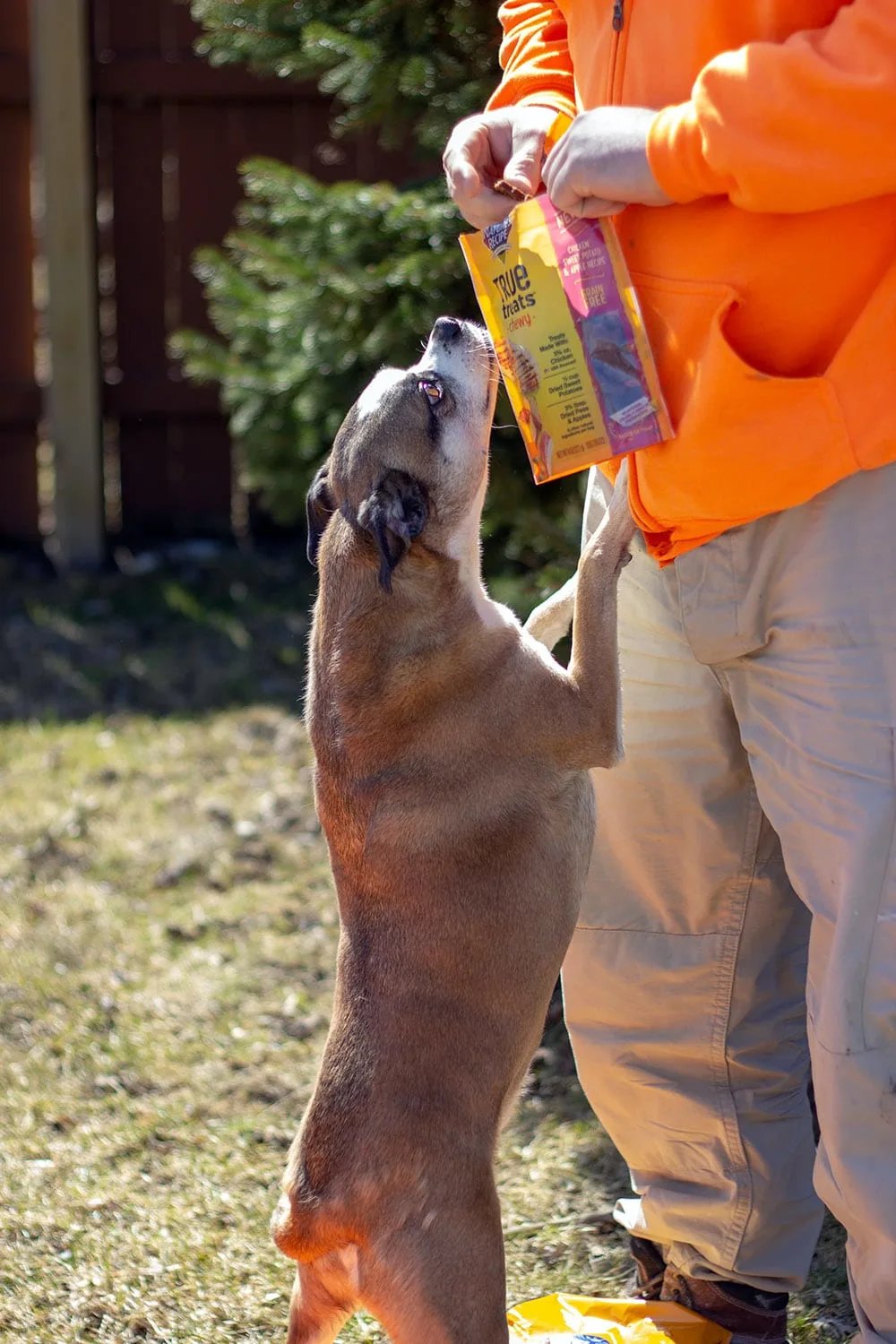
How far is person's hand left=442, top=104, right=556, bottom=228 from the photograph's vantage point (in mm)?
2537

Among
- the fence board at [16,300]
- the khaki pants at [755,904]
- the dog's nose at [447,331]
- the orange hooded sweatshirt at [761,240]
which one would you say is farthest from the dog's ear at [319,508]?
the fence board at [16,300]

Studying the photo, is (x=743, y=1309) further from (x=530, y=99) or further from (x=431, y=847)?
(x=530, y=99)

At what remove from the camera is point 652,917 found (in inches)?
111

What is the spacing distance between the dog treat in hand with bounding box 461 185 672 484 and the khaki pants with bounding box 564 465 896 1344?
10.1 inches

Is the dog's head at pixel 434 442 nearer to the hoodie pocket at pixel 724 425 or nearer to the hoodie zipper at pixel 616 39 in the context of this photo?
the hoodie pocket at pixel 724 425

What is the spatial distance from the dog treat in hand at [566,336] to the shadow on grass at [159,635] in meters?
4.31

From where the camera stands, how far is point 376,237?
4.62 metres

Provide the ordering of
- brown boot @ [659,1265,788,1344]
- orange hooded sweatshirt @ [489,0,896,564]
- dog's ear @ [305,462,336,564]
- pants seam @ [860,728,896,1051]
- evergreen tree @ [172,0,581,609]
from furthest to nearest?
evergreen tree @ [172,0,581,609] < dog's ear @ [305,462,336,564] < brown boot @ [659,1265,788,1344] < pants seam @ [860,728,896,1051] < orange hooded sweatshirt @ [489,0,896,564]

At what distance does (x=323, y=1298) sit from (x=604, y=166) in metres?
1.85

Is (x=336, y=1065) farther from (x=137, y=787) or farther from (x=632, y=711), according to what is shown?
(x=137, y=787)

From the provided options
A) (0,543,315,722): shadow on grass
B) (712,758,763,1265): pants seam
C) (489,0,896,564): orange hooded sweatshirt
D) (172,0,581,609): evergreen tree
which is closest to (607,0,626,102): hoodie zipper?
(489,0,896,564): orange hooded sweatshirt

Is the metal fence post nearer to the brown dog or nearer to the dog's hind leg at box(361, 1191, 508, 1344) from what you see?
the brown dog

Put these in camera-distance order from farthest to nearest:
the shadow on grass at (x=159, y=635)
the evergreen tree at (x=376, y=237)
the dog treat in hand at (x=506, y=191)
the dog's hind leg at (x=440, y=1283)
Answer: the shadow on grass at (x=159, y=635) < the evergreen tree at (x=376, y=237) < the dog treat in hand at (x=506, y=191) < the dog's hind leg at (x=440, y=1283)

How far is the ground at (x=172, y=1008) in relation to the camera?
132 inches
